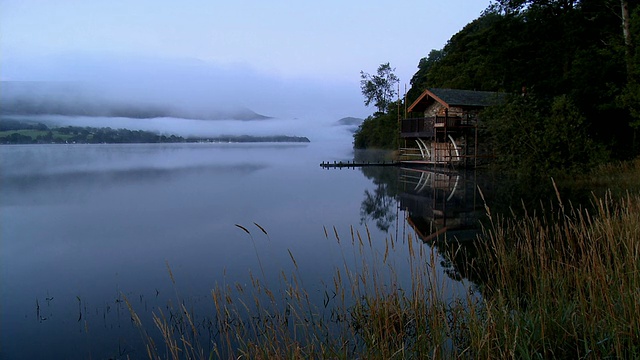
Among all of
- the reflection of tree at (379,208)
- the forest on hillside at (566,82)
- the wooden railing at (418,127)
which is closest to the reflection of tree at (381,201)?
the reflection of tree at (379,208)

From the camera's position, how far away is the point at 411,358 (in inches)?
177

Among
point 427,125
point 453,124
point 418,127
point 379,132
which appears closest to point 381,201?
point 453,124

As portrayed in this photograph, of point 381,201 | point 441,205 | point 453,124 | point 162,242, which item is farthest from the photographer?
point 453,124

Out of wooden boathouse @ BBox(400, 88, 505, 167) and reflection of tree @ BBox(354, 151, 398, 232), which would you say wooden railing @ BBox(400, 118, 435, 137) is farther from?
reflection of tree @ BBox(354, 151, 398, 232)

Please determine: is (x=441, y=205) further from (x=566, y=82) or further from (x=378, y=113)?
(x=378, y=113)

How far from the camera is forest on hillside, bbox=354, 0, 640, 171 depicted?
22.3m

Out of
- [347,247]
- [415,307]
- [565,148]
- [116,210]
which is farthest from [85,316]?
[565,148]

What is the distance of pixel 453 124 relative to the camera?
36.3m

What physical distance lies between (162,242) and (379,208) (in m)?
10.1

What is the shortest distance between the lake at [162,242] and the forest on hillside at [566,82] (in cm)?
456

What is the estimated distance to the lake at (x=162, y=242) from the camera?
7.85m

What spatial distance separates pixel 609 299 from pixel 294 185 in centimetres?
2911

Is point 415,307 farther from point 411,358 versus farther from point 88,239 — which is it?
point 88,239

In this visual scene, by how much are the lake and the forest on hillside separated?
456 cm
